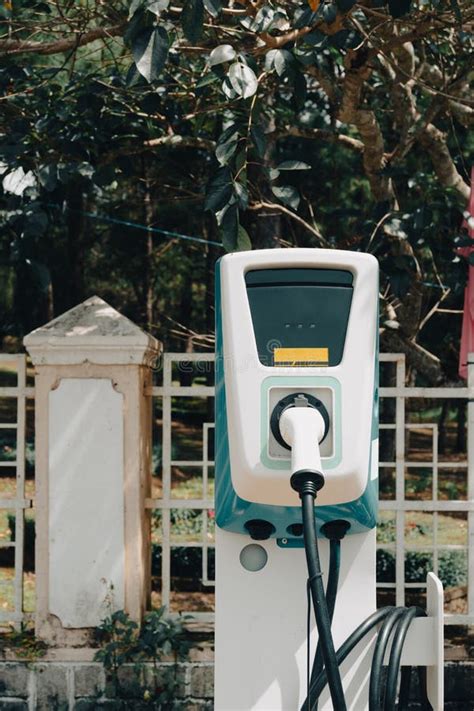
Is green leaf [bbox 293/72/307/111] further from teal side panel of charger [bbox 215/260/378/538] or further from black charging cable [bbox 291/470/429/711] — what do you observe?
black charging cable [bbox 291/470/429/711]

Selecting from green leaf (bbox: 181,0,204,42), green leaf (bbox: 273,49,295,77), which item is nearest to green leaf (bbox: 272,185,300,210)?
green leaf (bbox: 273,49,295,77)

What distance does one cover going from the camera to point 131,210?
12398 mm

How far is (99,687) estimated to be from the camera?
4.33 m

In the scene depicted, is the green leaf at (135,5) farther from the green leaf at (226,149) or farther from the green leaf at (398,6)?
the green leaf at (398,6)

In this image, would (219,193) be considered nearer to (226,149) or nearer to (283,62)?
(226,149)

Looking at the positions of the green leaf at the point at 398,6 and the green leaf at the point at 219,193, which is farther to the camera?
the green leaf at the point at 219,193

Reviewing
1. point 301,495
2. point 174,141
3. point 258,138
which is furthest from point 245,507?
point 174,141

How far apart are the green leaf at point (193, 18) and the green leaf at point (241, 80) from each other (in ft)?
0.90

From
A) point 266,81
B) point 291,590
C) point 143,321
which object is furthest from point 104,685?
point 143,321

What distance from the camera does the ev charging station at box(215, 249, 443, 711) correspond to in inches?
94.4

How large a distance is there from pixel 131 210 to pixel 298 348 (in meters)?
10.2

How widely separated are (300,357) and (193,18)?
1570 millimetres

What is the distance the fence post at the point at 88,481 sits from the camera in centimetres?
437

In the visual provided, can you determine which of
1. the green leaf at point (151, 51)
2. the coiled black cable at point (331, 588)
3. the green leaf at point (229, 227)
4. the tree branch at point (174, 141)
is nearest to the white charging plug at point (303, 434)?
the coiled black cable at point (331, 588)
